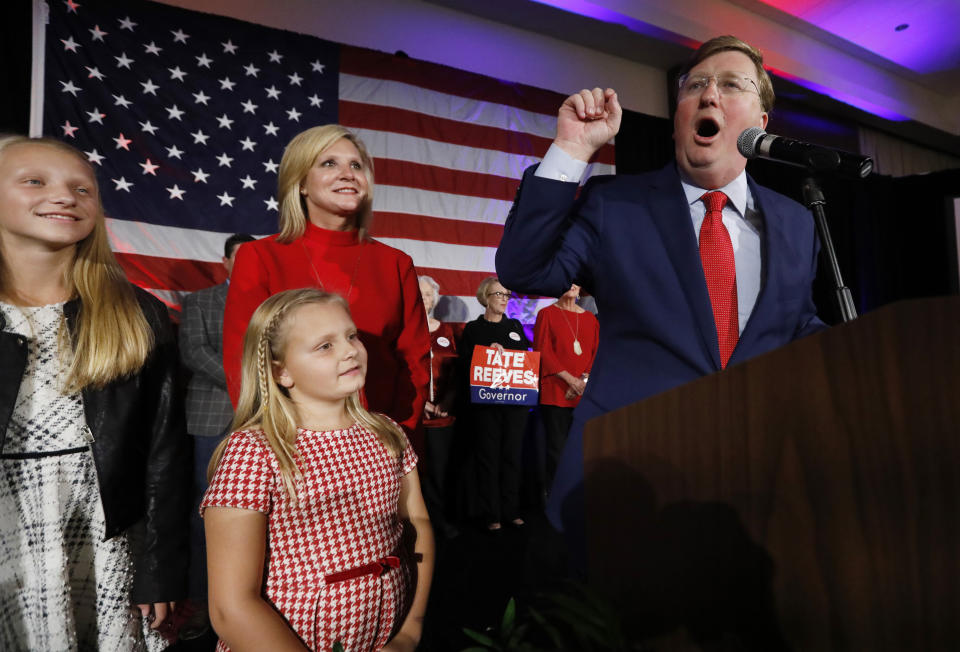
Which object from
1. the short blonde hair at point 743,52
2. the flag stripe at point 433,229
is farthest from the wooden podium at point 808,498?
the flag stripe at point 433,229

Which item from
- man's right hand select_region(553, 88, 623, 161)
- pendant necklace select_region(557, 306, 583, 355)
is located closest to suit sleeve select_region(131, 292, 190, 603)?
man's right hand select_region(553, 88, 623, 161)

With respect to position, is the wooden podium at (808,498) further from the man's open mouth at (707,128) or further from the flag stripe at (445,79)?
the flag stripe at (445,79)

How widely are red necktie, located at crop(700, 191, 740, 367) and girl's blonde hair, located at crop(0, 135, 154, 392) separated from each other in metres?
1.25

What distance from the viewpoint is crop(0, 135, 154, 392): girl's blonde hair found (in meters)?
1.31

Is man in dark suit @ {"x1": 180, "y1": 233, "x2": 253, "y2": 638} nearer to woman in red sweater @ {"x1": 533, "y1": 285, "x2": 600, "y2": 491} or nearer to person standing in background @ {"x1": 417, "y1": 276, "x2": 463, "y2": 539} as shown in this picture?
person standing in background @ {"x1": 417, "y1": 276, "x2": 463, "y2": 539}

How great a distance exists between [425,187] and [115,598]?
13.2 ft

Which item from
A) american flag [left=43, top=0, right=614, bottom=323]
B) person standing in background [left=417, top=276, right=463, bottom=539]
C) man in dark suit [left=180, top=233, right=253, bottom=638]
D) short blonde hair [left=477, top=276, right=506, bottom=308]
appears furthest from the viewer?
short blonde hair [left=477, top=276, right=506, bottom=308]

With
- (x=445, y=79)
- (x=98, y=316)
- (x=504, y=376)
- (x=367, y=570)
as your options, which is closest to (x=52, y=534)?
(x=98, y=316)

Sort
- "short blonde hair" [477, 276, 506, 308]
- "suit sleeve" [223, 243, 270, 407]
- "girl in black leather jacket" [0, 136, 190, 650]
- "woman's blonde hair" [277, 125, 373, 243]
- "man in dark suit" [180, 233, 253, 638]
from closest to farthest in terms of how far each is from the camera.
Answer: "girl in black leather jacket" [0, 136, 190, 650] → "suit sleeve" [223, 243, 270, 407] → "woman's blonde hair" [277, 125, 373, 243] → "man in dark suit" [180, 233, 253, 638] → "short blonde hair" [477, 276, 506, 308]

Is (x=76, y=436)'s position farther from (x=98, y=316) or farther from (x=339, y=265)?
(x=339, y=265)

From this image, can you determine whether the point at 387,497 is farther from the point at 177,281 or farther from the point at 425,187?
the point at 425,187

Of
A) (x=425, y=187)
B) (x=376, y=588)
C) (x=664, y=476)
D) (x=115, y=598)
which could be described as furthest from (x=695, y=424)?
(x=425, y=187)

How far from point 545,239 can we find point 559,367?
3.64 metres

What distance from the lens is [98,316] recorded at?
1363 millimetres
